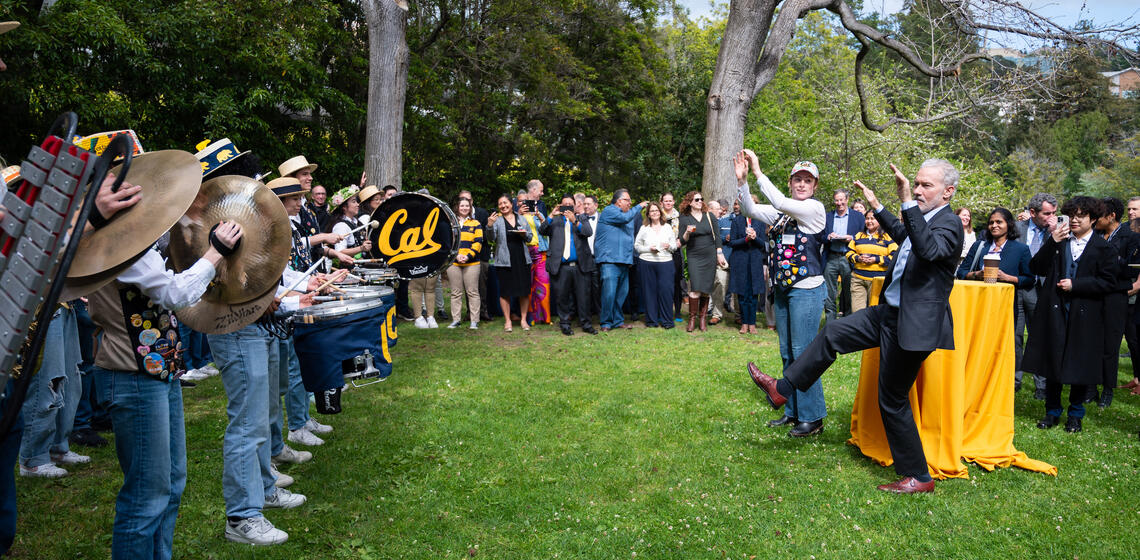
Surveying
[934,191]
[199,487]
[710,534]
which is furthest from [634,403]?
[199,487]

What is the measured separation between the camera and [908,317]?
4.44 meters

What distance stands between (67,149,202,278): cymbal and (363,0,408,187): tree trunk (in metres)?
9.73

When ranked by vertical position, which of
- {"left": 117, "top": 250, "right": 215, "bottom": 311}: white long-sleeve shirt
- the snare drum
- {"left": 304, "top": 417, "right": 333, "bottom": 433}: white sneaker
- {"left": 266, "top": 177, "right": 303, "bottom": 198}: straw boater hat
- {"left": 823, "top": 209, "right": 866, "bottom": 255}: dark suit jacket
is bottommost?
{"left": 304, "top": 417, "right": 333, "bottom": 433}: white sneaker

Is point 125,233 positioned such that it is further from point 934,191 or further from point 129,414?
point 934,191

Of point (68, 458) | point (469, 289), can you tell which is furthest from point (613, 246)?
point (68, 458)

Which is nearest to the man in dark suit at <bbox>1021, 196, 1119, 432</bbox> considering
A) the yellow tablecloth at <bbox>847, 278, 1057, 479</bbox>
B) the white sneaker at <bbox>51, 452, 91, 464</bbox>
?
the yellow tablecloth at <bbox>847, 278, 1057, 479</bbox>

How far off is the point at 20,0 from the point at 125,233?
11.9 metres

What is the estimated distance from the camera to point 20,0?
1069cm

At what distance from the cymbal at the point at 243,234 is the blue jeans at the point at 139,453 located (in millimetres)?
479

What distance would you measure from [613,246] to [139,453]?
8559mm

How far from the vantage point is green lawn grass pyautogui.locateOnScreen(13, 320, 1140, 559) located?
3.87 m

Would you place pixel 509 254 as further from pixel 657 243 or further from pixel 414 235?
pixel 414 235

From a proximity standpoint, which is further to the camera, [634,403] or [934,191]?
[634,403]

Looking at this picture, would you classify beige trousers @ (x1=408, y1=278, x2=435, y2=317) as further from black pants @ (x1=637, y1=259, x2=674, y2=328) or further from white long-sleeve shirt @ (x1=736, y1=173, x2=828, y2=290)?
white long-sleeve shirt @ (x1=736, y1=173, x2=828, y2=290)
